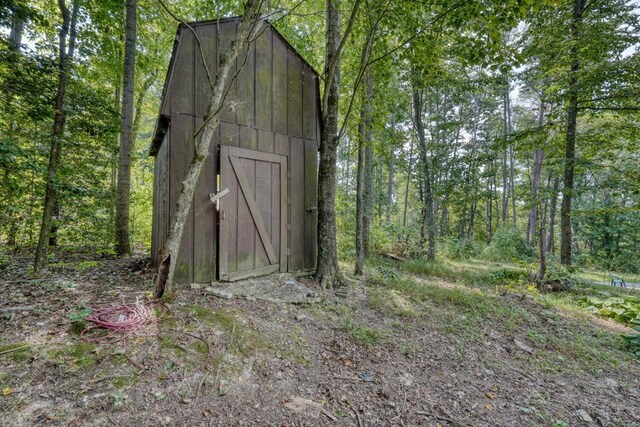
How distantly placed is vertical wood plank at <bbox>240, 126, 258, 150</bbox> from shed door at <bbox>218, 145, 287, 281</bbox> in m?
0.11

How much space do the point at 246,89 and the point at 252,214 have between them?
2161 mm

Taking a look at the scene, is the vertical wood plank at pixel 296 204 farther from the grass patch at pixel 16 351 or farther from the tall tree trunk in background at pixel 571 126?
the tall tree trunk in background at pixel 571 126

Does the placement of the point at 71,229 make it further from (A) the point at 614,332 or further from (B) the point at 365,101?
(A) the point at 614,332

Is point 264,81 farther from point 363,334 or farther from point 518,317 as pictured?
point 518,317

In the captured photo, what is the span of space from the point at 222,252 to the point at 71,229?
4897 millimetres

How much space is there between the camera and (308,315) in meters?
3.72

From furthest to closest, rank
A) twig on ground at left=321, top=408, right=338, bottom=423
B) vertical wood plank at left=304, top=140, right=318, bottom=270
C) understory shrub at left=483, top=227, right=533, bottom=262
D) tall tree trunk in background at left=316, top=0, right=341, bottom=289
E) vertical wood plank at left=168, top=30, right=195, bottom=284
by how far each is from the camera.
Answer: understory shrub at left=483, top=227, right=533, bottom=262, vertical wood plank at left=304, top=140, right=318, bottom=270, tall tree trunk in background at left=316, top=0, right=341, bottom=289, vertical wood plank at left=168, top=30, right=195, bottom=284, twig on ground at left=321, top=408, right=338, bottom=423

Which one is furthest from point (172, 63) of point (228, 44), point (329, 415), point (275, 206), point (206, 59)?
point (329, 415)

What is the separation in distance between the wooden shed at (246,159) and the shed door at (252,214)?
0.02m

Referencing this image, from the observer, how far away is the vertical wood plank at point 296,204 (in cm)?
527

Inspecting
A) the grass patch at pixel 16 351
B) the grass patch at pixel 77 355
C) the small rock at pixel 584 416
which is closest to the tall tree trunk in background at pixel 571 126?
the small rock at pixel 584 416

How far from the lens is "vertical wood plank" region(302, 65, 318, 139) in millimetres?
5496

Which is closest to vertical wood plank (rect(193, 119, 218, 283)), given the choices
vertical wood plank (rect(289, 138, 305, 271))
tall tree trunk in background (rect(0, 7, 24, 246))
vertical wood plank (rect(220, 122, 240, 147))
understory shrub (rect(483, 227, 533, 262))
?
vertical wood plank (rect(220, 122, 240, 147))

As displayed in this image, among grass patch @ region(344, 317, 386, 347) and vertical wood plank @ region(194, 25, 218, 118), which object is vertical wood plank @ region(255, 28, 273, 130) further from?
grass patch @ region(344, 317, 386, 347)
